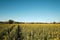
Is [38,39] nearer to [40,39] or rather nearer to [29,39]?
[40,39]

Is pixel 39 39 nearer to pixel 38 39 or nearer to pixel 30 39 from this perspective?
pixel 38 39

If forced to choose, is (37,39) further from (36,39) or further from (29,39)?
(29,39)

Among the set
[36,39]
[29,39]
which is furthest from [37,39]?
[29,39]

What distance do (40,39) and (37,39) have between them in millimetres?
363

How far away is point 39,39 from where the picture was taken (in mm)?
11922

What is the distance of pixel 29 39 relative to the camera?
12078mm

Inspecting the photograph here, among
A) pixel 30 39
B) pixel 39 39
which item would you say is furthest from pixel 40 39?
pixel 30 39

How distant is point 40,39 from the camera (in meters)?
12.0

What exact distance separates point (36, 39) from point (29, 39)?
775 millimetres

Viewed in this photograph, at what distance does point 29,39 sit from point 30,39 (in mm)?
110

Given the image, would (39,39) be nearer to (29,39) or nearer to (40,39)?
(40,39)

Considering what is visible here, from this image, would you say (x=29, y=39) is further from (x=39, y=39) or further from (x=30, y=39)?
(x=39, y=39)

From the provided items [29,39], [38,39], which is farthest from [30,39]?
[38,39]

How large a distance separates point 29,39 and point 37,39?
35.0 inches
